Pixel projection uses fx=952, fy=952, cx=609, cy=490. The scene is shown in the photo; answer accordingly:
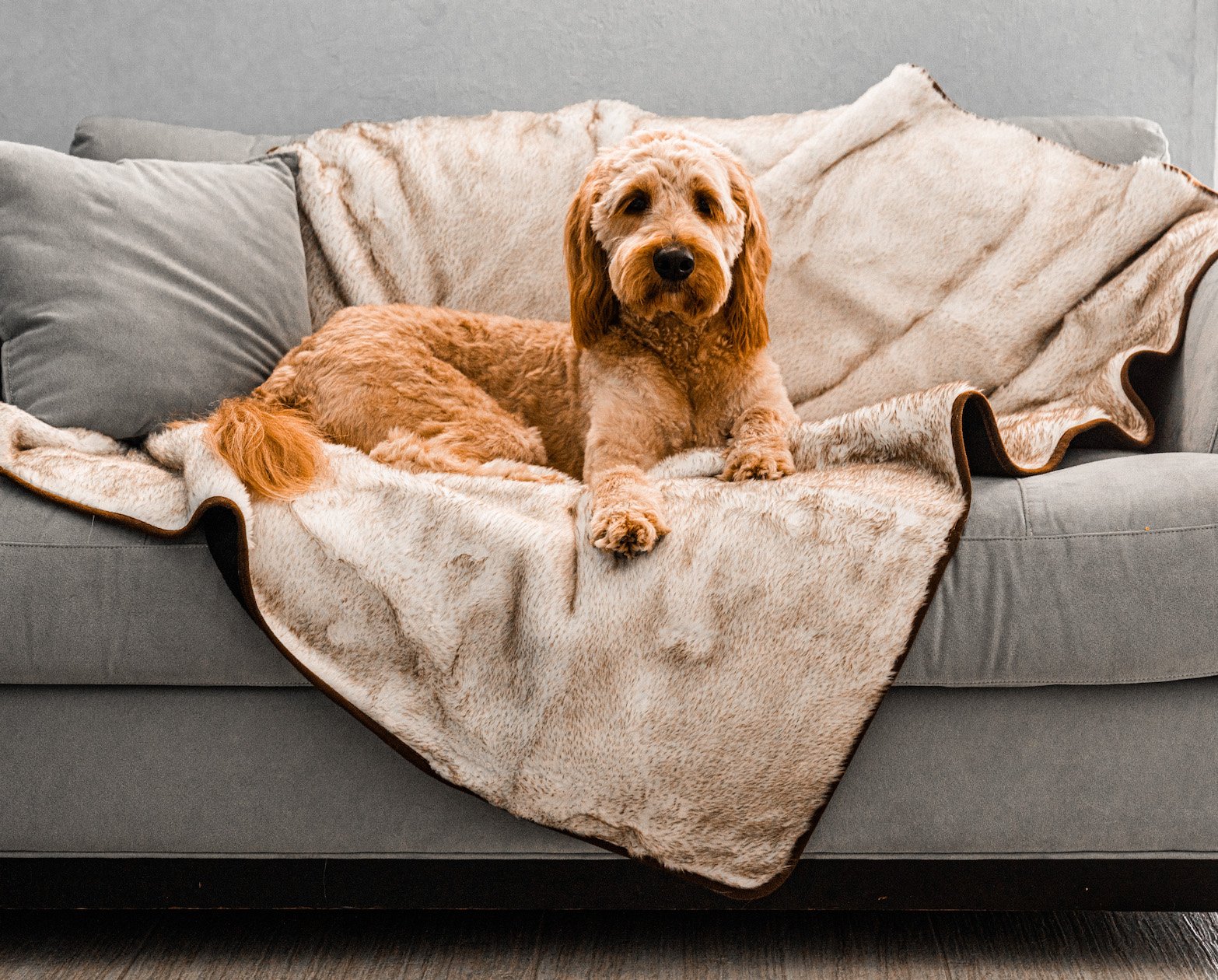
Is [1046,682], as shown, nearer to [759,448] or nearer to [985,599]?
[985,599]

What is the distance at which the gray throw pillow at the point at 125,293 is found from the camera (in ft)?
5.95

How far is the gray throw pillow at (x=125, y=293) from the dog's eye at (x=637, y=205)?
0.85 meters

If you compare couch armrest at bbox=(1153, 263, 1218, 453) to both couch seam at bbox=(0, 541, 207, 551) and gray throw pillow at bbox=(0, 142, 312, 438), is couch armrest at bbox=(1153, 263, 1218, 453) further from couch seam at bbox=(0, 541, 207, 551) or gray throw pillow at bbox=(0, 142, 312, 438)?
gray throw pillow at bbox=(0, 142, 312, 438)

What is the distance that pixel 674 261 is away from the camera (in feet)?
5.33

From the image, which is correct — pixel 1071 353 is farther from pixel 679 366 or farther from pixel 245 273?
pixel 245 273

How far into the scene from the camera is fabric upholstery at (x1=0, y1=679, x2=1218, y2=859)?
1.36m

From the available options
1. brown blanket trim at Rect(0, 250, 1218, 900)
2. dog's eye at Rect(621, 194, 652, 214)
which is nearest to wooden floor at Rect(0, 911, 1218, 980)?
brown blanket trim at Rect(0, 250, 1218, 900)

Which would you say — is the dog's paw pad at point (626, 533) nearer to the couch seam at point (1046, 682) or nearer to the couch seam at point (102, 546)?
the couch seam at point (1046, 682)

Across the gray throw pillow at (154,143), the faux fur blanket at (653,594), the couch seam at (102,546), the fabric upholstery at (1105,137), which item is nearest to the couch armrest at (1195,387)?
the faux fur blanket at (653,594)

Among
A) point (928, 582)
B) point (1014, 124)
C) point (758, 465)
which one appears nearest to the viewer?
point (928, 582)

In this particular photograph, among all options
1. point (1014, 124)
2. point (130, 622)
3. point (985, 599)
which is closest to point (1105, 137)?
point (1014, 124)

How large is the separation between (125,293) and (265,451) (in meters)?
0.67

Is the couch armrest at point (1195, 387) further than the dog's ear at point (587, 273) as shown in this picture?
No

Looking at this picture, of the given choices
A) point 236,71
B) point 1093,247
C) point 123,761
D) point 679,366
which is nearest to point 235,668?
point 123,761
